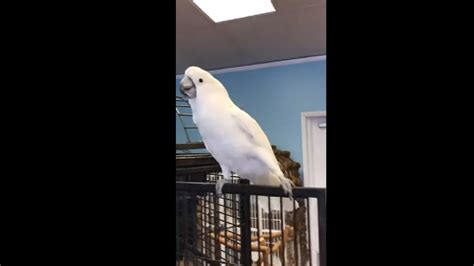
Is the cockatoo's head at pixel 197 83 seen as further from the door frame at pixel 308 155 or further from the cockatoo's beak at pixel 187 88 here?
the door frame at pixel 308 155

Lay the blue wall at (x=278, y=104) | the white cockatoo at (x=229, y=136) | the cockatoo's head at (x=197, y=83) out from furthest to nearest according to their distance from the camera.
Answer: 1. the blue wall at (x=278, y=104)
2. the white cockatoo at (x=229, y=136)
3. the cockatoo's head at (x=197, y=83)

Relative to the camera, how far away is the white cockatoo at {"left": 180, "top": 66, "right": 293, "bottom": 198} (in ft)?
2.21

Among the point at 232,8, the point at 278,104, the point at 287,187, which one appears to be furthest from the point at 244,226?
the point at 278,104

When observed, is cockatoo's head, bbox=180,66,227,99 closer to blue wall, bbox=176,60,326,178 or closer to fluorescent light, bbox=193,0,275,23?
fluorescent light, bbox=193,0,275,23

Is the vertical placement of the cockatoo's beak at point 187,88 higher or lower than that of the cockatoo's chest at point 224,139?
higher

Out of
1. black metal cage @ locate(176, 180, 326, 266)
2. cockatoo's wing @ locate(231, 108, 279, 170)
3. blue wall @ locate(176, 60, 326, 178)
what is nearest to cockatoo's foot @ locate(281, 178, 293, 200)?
black metal cage @ locate(176, 180, 326, 266)

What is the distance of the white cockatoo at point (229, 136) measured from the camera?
0.67 m

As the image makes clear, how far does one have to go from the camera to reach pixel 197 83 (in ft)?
1.96

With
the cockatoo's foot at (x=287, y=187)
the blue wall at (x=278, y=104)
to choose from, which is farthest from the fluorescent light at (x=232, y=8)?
the cockatoo's foot at (x=287, y=187)
